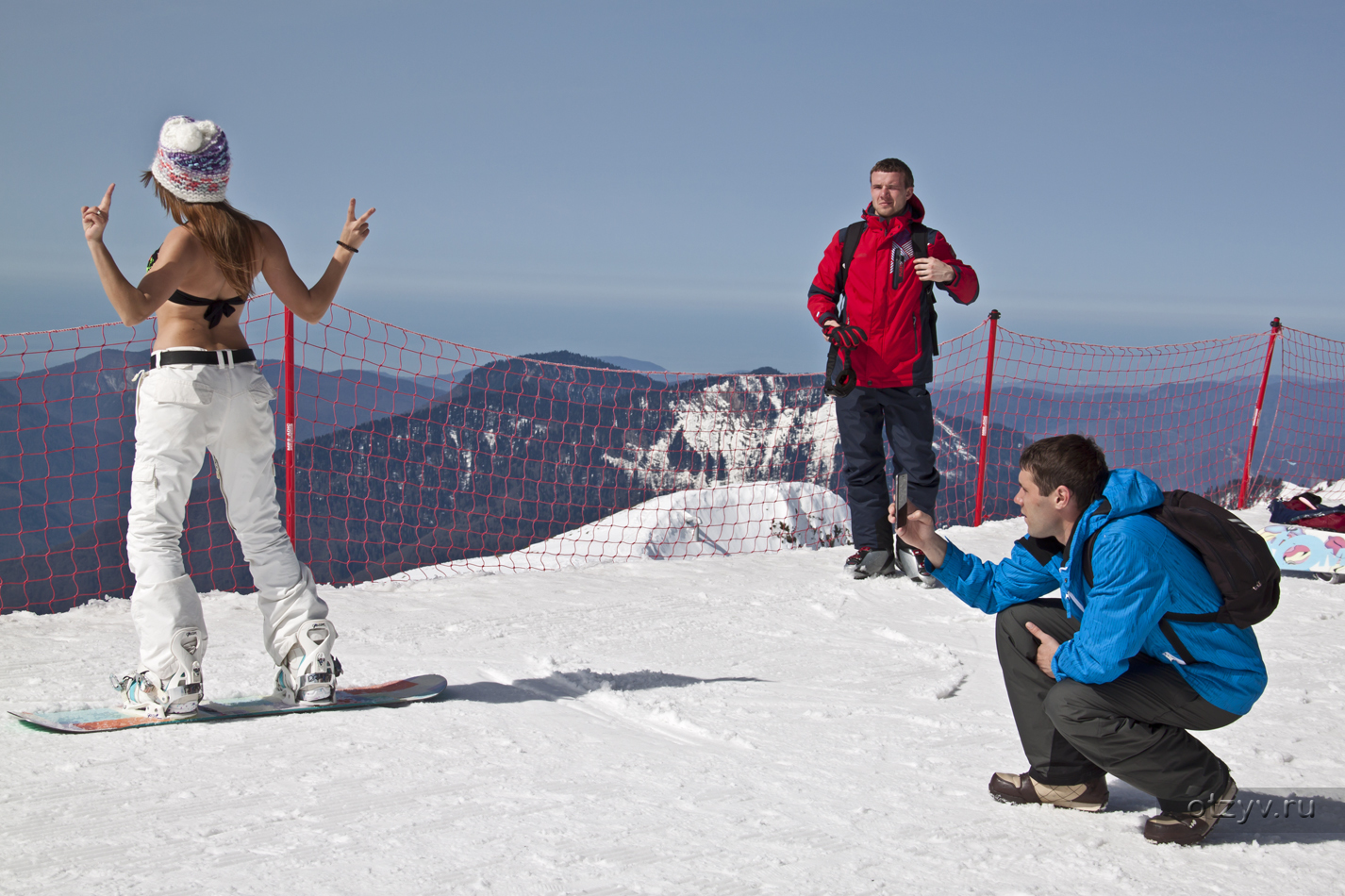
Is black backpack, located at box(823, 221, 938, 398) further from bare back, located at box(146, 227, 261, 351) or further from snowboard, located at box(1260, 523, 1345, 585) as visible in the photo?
bare back, located at box(146, 227, 261, 351)

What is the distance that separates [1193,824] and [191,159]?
3114 mm

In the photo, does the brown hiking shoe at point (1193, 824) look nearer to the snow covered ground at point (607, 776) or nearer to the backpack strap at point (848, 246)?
the snow covered ground at point (607, 776)

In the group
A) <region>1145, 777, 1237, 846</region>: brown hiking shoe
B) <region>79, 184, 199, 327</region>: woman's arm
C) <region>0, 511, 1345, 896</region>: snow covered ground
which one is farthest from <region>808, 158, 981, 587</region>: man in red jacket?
<region>79, 184, 199, 327</region>: woman's arm

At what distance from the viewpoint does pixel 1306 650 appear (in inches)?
170

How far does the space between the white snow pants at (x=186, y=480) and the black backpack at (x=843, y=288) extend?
3.00m

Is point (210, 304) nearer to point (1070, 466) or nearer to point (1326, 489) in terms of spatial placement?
point (1070, 466)

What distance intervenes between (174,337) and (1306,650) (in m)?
4.70

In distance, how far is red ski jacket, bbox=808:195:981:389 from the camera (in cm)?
504

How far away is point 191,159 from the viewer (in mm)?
2680

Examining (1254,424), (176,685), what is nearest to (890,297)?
(176,685)

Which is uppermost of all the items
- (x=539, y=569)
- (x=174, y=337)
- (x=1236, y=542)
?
(x=174, y=337)

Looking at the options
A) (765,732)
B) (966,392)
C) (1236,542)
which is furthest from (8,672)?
(966,392)

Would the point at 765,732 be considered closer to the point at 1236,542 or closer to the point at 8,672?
the point at 1236,542

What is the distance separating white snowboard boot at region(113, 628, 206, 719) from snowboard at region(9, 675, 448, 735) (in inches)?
1.1
